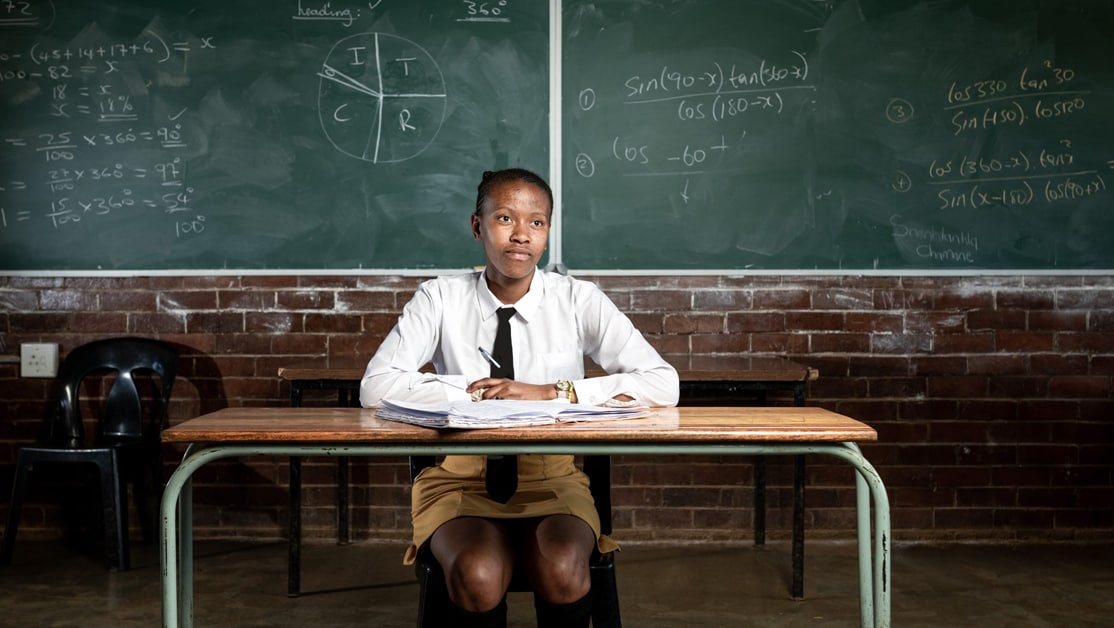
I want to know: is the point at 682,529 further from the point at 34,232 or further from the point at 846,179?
the point at 34,232

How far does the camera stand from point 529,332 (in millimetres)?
2240

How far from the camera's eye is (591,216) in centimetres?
357

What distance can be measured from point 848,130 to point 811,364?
91cm

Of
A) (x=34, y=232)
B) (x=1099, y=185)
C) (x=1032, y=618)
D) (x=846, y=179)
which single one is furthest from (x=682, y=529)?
(x=34, y=232)

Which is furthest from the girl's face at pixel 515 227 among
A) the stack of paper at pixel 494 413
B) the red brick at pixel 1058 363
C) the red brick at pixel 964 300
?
the red brick at pixel 1058 363

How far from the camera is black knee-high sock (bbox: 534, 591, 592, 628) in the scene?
69.7 inches

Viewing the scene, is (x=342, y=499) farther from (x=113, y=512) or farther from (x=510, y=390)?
(x=510, y=390)

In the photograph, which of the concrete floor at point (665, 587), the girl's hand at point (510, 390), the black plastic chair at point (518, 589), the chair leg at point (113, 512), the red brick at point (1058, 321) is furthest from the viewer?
the red brick at point (1058, 321)

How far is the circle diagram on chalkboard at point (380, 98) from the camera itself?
3.56 metres

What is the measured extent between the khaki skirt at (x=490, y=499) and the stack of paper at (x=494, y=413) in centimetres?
25

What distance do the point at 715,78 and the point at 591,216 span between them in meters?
0.71

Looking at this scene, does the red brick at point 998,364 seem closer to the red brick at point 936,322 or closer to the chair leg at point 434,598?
the red brick at point 936,322

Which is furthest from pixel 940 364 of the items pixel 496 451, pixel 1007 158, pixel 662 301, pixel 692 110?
pixel 496 451

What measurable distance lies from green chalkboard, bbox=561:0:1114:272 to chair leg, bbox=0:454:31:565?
7.10ft
